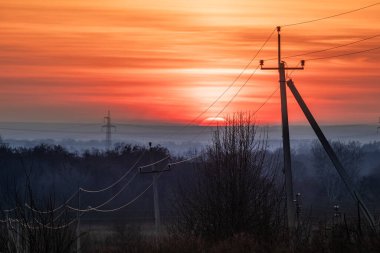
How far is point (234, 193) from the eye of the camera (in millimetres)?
36656

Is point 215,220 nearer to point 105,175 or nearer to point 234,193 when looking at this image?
point 234,193

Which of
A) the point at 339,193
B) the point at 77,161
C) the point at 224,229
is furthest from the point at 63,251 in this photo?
the point at 339,193

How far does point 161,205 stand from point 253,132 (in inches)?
2052

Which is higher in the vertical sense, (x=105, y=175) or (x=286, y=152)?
(x=286, y=152)

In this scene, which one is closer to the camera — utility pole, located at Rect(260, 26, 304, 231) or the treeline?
utility pole, located at Rect(260, 26, 304, 231)

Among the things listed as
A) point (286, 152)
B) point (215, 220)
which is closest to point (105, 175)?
point (215, 220)

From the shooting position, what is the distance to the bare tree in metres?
36.2

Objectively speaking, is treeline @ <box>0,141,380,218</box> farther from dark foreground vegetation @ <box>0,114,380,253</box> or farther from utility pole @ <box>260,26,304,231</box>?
utility pole @ <box>260,26,304,231</box>

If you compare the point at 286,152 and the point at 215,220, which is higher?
the point at 286,152

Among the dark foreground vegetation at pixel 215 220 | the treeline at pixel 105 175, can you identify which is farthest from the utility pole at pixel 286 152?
the treeline at pixel 105 175

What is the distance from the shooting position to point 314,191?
118500mm

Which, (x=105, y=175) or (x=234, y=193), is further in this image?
(x=105, y=175)

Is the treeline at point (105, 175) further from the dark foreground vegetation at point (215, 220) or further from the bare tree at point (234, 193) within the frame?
the bare tree at point (234, 193)

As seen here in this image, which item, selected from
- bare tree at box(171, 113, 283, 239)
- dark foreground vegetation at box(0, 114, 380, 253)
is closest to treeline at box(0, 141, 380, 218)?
dark foreground vegetation at box(0, 114, 380, 253)
